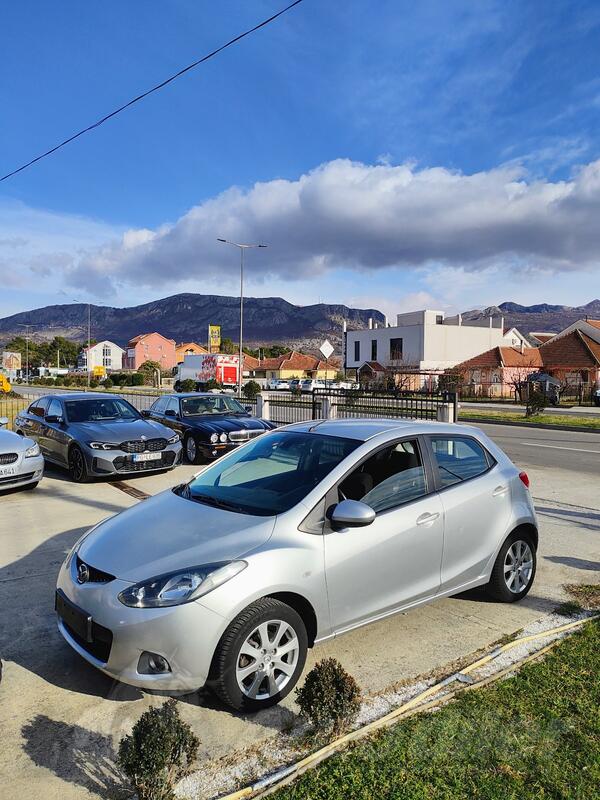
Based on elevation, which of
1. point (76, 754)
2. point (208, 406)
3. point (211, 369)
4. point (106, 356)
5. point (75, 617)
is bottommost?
point (76, 754)

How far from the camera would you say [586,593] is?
4945mm

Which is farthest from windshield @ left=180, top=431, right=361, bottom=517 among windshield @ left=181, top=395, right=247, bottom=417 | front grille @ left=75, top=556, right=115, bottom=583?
windshield @ left=181, top=395, right=247, bottom=417

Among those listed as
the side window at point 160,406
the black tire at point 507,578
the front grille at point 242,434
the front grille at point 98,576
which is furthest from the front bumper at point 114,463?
the black tire at point 507,578

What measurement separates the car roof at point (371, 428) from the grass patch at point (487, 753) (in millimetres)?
1730

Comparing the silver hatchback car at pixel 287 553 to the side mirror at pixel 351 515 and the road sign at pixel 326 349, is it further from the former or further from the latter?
the road sign at pixel 326 349

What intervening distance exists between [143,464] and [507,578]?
6.78m

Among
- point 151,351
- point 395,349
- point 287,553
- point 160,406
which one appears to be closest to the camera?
point 287,553

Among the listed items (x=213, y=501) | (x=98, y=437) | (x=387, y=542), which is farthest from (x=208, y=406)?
(x=387, y=542)

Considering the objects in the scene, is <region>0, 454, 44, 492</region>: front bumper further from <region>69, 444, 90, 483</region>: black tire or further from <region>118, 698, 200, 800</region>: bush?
<region>118, 698, 200, 800</region>: bush

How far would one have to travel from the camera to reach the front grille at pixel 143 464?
966 centimetres

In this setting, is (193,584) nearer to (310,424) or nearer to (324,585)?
(324,585)

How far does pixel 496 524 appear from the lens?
4.49m

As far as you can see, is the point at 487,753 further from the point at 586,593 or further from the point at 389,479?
the point at 586,593

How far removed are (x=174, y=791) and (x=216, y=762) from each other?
0.86 ft
